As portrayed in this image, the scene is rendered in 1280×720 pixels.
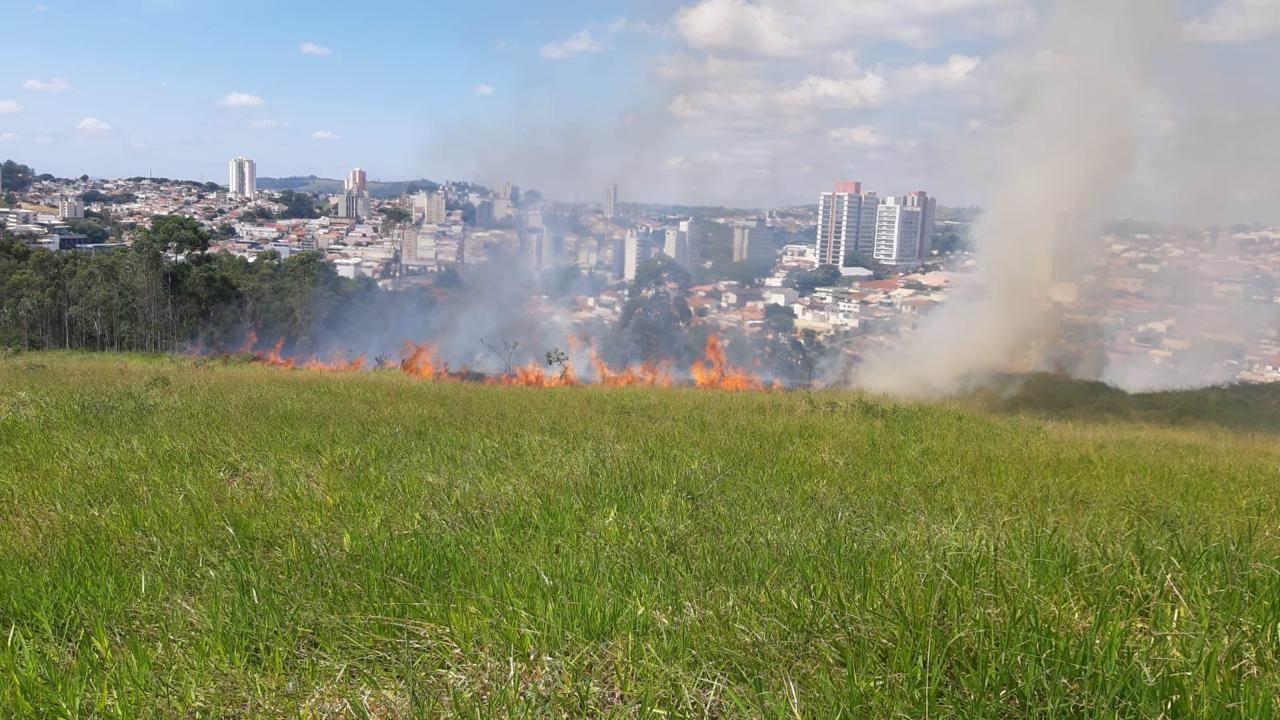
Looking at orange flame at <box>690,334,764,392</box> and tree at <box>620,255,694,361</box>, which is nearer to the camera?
orange flame at <box>690,334,764,392</box>

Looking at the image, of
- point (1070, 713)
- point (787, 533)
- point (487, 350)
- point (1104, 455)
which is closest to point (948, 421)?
point (1104, 455)

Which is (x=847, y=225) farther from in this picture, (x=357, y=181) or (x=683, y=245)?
(x=357, y=181)

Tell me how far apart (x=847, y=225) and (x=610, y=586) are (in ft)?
150

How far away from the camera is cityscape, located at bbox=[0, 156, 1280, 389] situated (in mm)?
29031

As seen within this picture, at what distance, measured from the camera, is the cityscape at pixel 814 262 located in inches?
1143

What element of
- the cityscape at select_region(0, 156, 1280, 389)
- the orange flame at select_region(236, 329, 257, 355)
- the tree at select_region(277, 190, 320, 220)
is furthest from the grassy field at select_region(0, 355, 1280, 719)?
the tree at select_region(277, 190, 320, 220)

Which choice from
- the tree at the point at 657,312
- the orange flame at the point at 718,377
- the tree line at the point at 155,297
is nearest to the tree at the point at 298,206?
the tree line at the point at 155,297

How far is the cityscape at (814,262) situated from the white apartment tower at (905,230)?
80 mm

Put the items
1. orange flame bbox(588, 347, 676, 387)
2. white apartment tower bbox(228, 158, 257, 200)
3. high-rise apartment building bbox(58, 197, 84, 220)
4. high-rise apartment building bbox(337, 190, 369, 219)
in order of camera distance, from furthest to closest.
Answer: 1. white apartment tower bbox(228, 158, 257, 200)
2. high-rise apartment building bbox(337, 190, 369, 219)
3. high-rise apartment building bbox(58, 197, 84, 220)
4. orange flame bbox(588, 347, 676, 387)

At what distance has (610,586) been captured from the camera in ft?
10.4

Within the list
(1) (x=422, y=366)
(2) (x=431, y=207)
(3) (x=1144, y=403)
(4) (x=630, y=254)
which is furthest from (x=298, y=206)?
(3) (x=1144, y=403)

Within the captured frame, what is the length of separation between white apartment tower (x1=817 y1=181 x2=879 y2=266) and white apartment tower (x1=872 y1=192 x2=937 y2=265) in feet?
2.06

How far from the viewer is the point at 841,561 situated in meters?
3.42

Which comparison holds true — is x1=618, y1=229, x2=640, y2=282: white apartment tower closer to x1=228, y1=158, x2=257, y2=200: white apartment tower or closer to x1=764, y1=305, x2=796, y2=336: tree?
x1=764, y1=305, x2=796, y2=336: tree
